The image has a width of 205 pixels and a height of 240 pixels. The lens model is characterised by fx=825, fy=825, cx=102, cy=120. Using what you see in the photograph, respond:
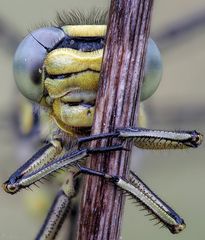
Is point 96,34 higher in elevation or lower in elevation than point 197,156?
lower

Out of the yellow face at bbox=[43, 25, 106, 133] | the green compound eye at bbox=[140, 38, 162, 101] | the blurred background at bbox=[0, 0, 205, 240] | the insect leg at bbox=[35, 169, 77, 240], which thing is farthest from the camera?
the blurred background at bbox=[0, 0, 205, 240]

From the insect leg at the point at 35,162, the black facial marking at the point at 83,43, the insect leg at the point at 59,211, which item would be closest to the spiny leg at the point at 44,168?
the insect leg at the point at 35,162

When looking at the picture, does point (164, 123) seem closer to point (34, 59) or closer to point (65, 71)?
point (34, 59)

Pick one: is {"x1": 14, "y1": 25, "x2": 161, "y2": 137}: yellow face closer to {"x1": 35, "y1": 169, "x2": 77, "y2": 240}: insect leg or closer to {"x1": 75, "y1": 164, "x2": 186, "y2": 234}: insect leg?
{"x1": 75, "y1": 164, "x2": 186, "y2": 234}: insect leg

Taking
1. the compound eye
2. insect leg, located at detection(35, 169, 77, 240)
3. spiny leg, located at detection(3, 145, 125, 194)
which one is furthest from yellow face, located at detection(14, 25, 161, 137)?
insect leg, located at detection(35, 169, 77, 240)

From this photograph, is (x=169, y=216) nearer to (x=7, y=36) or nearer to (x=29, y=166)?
(x=29, y=166)

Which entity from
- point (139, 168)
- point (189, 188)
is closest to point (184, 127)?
point (139, 168)

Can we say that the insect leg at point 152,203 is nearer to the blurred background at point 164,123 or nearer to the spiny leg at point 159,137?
the spiny leg at point 159,137

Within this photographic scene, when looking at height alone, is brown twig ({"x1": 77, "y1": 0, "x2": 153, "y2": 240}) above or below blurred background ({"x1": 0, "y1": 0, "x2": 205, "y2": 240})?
below
